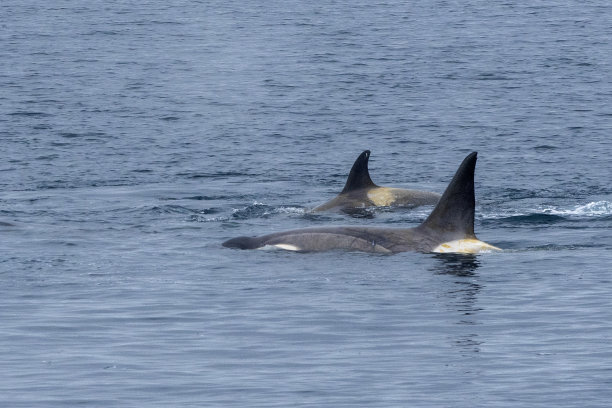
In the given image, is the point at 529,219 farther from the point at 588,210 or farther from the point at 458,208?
the point at 458,208

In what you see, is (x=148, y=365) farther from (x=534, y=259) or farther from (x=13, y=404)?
(x=534, y=259)

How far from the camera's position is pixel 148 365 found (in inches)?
721

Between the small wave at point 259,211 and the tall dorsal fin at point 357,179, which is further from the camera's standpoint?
the tall dorsal fin at point 357,179

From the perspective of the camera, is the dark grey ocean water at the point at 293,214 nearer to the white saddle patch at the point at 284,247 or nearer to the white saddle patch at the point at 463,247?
the white saddle patch at the point at 284,247

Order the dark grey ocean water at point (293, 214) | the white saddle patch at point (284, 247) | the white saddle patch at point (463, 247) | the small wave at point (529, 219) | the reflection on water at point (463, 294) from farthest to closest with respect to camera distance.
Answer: the small wave at point (529, 219) → the white saddle patch at point (284, 247) → the white saddle patch at point (463, 247) → the reflection on water at point (463, 294) → the dark grey ocean water at point (293, 214)

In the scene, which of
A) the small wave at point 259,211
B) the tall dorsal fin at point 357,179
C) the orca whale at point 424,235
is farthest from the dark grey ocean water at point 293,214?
the tall dorsal fin at point 357,179

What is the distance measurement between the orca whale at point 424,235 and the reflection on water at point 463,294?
443 millimetres

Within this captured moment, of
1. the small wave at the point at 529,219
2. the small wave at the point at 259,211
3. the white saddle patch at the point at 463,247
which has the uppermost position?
the white saddle patch at the point at 463,247

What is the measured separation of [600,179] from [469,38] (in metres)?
39.4

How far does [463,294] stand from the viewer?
2262 centimetres

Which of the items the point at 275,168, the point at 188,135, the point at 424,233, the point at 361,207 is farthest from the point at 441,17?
the point at 424,233

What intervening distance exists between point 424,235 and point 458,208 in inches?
33.7

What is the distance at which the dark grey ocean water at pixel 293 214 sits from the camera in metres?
18.1

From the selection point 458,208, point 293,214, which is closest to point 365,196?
point 293,214
